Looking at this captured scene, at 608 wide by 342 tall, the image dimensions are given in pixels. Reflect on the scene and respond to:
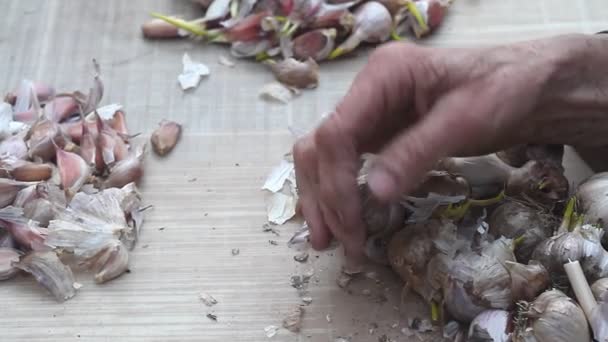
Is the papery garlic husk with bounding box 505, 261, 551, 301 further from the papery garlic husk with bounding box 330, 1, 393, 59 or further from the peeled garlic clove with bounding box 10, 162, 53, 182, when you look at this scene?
the peeled garlic clove with bounding box 10, 162, 53, 182

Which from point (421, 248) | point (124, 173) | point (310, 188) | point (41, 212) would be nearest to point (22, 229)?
point (41, 212)

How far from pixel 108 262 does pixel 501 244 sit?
408mm

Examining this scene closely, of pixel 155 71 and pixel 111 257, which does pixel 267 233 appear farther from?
pixel 155 71

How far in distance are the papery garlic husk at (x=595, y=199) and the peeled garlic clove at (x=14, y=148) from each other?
2.05ft

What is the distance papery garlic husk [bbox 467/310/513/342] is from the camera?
73cm

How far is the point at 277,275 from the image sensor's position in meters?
0.84

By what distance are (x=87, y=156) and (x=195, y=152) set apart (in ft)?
0.42

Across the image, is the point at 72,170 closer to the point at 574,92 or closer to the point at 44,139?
the point at 44,139

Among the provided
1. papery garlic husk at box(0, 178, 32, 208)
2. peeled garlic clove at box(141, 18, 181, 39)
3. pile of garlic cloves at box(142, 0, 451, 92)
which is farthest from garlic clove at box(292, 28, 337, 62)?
papery garlic husk at box(0, 178, 32, 208)

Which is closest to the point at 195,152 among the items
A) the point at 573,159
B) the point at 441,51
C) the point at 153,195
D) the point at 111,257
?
the point at 153,195

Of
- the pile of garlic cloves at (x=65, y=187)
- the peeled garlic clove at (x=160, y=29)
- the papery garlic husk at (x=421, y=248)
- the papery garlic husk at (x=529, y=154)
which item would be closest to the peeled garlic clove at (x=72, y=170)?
the pile of garlic cloves at (x=65, y=187)

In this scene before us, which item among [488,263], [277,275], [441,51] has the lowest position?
[277,275]

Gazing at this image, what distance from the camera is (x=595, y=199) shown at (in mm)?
792

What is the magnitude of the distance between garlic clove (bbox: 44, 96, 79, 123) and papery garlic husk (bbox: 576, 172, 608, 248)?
1.99ft
